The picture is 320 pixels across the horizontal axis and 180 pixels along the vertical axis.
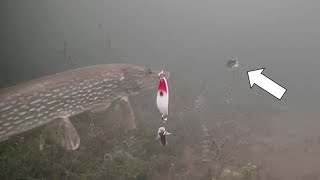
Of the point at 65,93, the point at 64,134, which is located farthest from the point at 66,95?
the point at 64,134

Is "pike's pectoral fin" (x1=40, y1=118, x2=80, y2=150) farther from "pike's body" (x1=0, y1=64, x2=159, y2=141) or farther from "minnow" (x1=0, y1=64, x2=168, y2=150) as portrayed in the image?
"pike's body" (x1=0, y1=64, x2=159, y2=141)

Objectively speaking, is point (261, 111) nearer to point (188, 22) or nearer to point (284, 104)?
point (284, 104)

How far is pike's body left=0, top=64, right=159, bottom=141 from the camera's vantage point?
5.47m

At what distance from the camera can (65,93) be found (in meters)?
6.02

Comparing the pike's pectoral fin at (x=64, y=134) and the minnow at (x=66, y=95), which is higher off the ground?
the minnow at (x=66, y=95)

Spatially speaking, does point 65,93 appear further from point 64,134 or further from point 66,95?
point 64,134

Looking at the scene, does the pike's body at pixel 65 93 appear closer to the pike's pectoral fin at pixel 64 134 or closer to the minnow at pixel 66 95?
the minnow at pixel 66 95

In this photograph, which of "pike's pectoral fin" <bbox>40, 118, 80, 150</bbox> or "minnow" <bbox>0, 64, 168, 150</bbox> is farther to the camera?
"pike's pectoral fin" <bbox>40, 118, 80, 150</bbox>

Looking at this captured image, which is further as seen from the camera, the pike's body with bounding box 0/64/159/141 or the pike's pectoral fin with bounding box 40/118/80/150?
the pike's pectoral fin with bounding box 40/118/80/150

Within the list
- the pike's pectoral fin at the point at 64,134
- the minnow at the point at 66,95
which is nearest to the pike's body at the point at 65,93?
the minnow at the point at 66,95

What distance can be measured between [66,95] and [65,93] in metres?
0.03

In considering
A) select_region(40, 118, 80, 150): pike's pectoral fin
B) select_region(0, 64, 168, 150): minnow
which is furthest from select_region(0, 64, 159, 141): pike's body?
select_region(40, 118, 80, 150): pike's pectoral fin

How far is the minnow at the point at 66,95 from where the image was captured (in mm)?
5484

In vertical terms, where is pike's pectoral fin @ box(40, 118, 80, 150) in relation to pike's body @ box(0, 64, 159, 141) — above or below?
below
